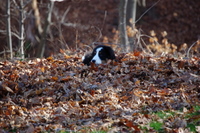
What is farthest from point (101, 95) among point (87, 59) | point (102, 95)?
point (87, 59)

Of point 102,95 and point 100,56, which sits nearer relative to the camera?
point 102,95

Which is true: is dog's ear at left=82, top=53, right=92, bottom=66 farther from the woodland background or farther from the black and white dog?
the woodland background

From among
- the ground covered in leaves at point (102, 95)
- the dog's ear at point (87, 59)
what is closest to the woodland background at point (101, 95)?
the ground covered in leaves at point (102, 95)

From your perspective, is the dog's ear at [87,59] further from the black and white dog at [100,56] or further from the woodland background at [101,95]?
the woodland background at [101,95]

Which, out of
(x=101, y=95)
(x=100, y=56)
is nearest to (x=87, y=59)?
(x=100, y=56)

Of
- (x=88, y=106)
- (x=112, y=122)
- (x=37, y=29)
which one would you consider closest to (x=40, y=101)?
(x=88, y=106)

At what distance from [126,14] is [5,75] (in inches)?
286

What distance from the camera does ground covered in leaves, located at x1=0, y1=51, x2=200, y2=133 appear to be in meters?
4.78

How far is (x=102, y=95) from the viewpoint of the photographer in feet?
19.5

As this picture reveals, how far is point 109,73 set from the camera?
23.6 feet

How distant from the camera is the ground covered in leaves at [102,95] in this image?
478cm

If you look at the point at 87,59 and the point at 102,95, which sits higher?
the point at 87,59

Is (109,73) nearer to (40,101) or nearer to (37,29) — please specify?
(40,101)

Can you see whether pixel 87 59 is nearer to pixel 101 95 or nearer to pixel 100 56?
pixel 100 56
